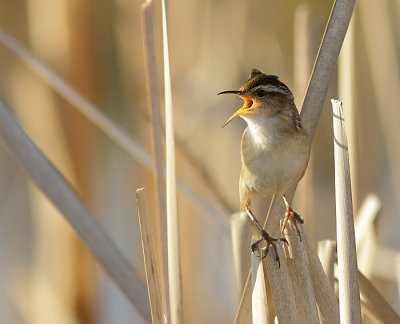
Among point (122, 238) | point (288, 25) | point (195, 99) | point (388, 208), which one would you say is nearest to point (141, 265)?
point (122, 238)

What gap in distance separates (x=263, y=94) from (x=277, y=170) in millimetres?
266

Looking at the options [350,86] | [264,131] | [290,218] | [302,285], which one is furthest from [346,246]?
[350,86]

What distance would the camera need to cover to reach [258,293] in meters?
1.98

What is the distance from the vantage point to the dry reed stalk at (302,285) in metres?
1.98

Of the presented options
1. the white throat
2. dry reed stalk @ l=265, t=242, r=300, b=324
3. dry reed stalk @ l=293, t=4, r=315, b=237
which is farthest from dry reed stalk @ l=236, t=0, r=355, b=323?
dry reed stalk @ l=293, t=4, r=315, b=237

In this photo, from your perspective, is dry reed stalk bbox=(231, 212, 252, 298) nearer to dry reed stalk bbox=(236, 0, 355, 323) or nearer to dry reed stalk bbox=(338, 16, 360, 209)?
dry reed stalk bbox=(236, 0, 355, 323)

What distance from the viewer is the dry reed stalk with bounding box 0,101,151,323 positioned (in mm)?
2334

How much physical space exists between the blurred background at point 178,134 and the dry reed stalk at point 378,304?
830 mm

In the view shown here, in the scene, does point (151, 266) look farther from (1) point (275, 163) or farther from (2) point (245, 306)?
(1) point (275, 163)

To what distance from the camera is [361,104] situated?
10.7ft

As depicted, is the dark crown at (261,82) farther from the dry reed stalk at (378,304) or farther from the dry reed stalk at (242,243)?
the dry reed stalk at (378,304)

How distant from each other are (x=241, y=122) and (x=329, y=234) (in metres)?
0.74

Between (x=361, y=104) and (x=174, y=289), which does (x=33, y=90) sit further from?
(x=174, y=289)

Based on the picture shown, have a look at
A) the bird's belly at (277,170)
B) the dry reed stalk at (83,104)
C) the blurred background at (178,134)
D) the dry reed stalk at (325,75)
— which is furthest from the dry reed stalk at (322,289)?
the blurred background at (178,134)
